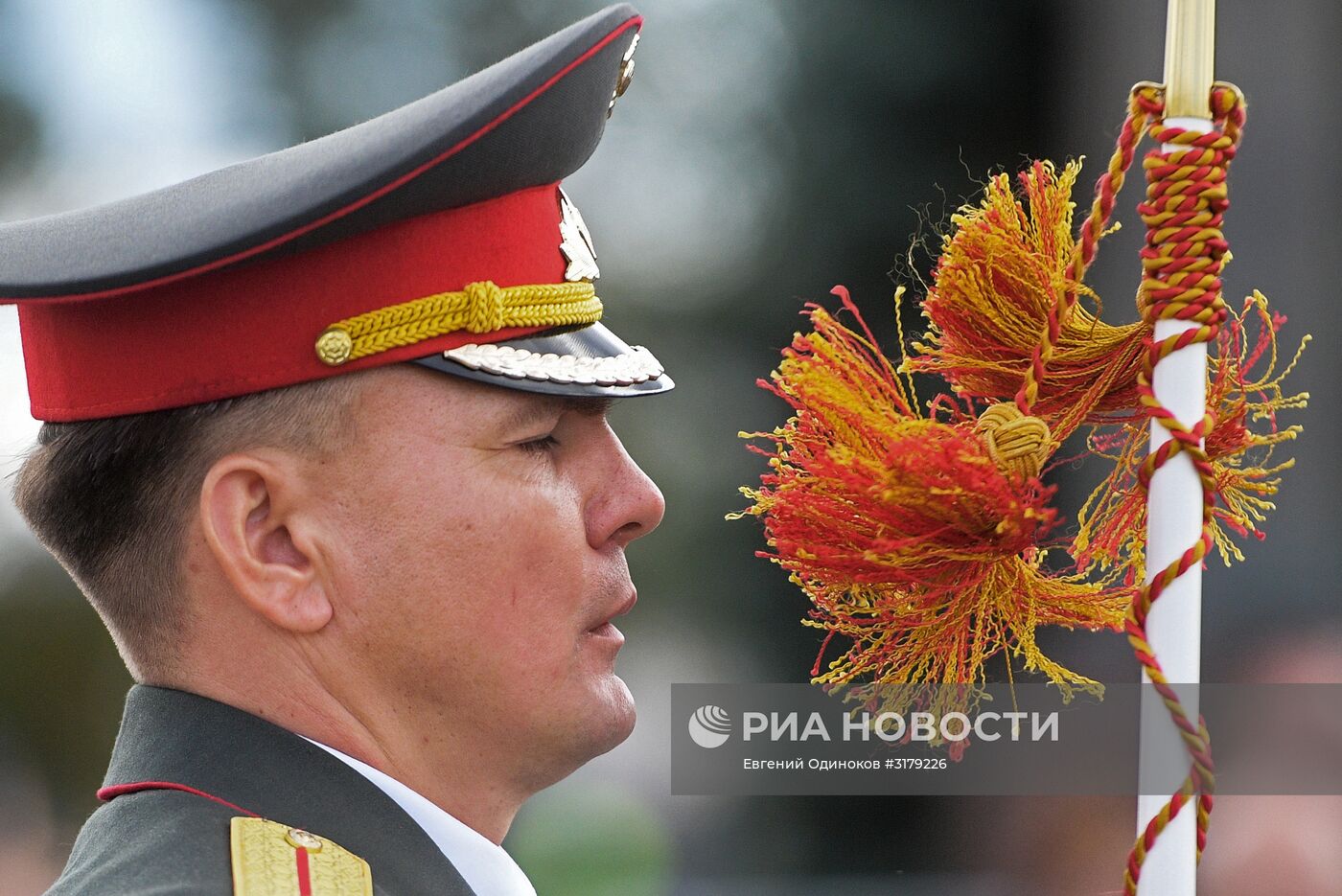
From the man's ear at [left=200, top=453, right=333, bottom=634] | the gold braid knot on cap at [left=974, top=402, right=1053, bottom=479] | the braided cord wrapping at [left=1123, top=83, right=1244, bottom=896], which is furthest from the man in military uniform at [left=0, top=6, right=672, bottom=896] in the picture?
the braided cord wrapping at [left=1123, top=83, right=1244, bottom=896]

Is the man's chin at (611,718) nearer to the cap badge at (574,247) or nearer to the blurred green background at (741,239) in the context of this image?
the cap badge at (574,247)

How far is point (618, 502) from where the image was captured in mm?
1250

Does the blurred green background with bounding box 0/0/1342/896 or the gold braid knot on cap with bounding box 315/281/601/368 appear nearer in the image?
the gold braid knot on cap with bounding box 315/281/601/368

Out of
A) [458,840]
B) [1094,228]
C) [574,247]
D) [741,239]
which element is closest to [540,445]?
[574,247]

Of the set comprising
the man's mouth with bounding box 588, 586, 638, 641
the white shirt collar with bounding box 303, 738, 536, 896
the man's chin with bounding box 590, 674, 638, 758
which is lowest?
the white shirt collar with bounding box 303, 738, 536, 896

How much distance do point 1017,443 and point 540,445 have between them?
394 millimetres

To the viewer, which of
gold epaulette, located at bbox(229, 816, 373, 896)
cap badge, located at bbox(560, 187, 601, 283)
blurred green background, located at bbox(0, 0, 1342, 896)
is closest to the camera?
gold epaulette, located at bbox(229, 816, 373, 896)

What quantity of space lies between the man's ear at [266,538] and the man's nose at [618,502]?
0.23m

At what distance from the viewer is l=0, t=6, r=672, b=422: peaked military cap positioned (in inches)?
42.6

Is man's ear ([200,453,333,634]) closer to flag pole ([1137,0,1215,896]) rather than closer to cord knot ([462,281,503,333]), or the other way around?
cord knot ([462,281,503,333])

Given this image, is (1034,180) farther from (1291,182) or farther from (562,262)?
(1291,182)

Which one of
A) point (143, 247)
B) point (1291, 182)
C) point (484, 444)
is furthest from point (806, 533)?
point (1291, 182)

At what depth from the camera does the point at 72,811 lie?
3.19m

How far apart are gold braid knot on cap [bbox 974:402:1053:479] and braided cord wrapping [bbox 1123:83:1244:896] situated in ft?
0.26
